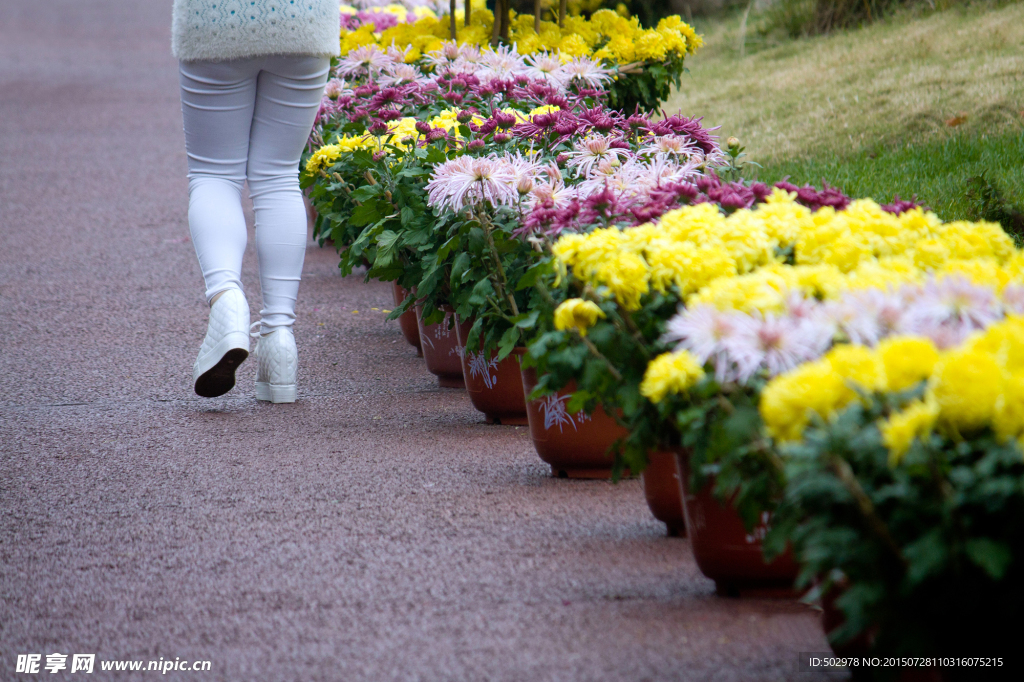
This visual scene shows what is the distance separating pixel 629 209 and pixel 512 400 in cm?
115

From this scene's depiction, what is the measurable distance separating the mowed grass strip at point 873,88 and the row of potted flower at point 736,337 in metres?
2.90

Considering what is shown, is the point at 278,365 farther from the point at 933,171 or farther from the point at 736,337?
the point at 933,171

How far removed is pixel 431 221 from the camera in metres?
3.58

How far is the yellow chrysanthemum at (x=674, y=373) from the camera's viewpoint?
1.89 m

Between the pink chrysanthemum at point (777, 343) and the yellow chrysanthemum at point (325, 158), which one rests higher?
the pink chrysanthemum at point (777, 343)

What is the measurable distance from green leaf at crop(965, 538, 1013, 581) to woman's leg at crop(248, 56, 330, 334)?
2.85m

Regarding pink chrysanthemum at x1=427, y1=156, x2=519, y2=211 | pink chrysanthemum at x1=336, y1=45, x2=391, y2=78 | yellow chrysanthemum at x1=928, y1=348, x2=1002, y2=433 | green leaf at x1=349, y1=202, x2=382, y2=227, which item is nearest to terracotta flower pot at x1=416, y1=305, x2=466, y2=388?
green leaf at x1=349, y1=202, x2=382, y2=227

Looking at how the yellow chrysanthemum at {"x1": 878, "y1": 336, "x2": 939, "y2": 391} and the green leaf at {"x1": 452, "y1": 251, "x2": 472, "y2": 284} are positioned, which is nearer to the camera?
the yellow chrysanthemum at {"x1": 878, "y1": 336, "x2": 939, "y2": 391}

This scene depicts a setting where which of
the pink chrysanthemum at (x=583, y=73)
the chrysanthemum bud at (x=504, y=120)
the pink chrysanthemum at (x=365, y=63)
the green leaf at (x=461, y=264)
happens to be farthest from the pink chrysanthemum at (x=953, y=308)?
the pink chrysanthemum at (x=365, y=63)

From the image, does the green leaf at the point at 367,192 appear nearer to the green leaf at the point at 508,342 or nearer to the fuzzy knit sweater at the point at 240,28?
the fuzzy knit sweater at the point at 240,28

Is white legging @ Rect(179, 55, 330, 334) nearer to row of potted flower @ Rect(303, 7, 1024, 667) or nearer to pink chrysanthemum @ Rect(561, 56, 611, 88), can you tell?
row of potted flower @ Rect(303, 7, 1024, 667)

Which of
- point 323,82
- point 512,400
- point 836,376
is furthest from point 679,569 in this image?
point 323,82

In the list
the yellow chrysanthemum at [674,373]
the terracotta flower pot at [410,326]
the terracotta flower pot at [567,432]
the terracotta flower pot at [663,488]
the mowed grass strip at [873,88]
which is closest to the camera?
the yellow chrysanthemum at [674,373]

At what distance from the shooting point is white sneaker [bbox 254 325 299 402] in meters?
3.84
